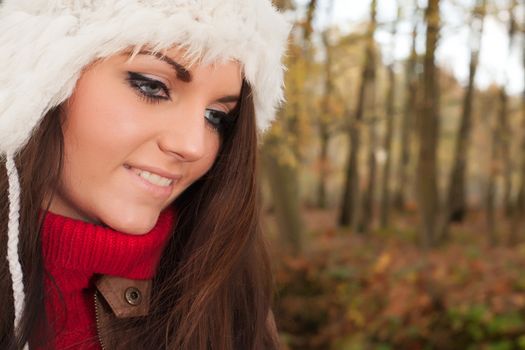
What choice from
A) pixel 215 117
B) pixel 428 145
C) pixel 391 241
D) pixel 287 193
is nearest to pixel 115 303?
pixel 215 117

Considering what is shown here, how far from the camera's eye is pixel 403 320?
23.9 feet

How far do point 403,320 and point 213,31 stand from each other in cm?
642

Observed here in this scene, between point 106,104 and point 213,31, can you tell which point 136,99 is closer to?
point 106,104

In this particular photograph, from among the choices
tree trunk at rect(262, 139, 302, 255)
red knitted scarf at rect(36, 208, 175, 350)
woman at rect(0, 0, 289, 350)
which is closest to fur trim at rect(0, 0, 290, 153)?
woman at rect(0, 0, 289, 350)

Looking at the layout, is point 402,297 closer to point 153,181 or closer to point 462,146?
point 153,181

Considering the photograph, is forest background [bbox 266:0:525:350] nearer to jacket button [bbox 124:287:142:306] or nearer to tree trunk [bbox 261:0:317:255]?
tree trunk [bbox 261:0:317:255]

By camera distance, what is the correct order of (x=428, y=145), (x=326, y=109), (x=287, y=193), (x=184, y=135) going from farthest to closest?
(x=326, y=109)
(x=428, y=145)
(x=287, y=193)
(x=184, y=135)

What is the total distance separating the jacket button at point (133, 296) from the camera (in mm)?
1809

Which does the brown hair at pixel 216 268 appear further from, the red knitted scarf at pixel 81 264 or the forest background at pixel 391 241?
the forest background at pixel 391 241

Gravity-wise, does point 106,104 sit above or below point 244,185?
above

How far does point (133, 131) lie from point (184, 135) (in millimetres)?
145

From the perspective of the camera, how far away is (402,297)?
770cm

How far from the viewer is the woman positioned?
155cm

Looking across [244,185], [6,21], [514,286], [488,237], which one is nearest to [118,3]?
[6,21]
